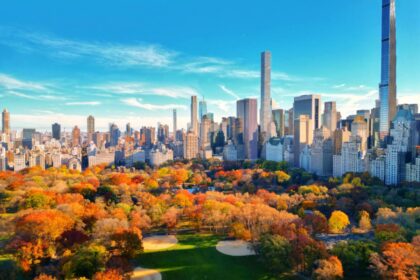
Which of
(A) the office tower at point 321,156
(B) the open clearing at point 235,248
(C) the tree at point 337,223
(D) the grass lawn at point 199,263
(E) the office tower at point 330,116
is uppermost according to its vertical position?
(E) the office tower at point 330,116

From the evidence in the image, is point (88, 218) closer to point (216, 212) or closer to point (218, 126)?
point (216, 212)

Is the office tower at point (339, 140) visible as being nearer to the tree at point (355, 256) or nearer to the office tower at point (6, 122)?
the tree at point (355, 256)

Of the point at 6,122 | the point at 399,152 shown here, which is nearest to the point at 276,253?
the point at 399,152

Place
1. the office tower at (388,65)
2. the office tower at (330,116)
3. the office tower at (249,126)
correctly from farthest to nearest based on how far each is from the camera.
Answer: the office tower at (330,116) < the office tower at (249,126) < the office tower at (388,65)

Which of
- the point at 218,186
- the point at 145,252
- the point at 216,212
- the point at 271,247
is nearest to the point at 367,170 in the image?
the point at 218,186

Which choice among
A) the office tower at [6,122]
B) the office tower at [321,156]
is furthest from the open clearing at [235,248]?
the office tower at [6,122]

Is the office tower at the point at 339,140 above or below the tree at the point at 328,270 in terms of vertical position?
above
